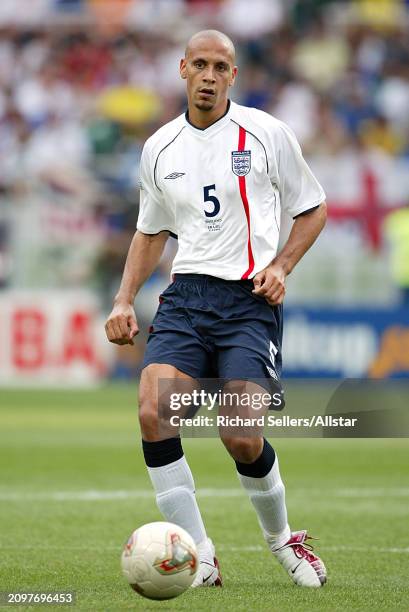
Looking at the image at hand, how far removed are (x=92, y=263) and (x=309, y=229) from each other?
40.3ft

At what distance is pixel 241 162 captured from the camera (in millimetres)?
6043

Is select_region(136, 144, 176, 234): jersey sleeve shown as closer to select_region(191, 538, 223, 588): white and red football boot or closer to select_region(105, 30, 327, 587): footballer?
select_region(105, 30, 327, 587): footballer

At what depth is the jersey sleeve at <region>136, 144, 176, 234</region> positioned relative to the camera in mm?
6281

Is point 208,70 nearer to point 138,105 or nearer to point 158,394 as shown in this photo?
point 158,394

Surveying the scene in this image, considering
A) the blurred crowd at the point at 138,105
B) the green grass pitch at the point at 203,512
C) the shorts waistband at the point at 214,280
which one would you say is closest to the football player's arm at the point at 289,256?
the shorts waistband at the point at 214,280

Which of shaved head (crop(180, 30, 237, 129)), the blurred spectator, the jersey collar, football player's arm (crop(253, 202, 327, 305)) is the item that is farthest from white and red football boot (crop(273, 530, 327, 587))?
the blurred spectator

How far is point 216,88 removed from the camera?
604cm

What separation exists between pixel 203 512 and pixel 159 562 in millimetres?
3482

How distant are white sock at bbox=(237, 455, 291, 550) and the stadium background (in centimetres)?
61

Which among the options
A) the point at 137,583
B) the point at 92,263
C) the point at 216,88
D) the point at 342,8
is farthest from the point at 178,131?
the point at 342,8

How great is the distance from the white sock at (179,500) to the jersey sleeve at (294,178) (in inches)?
51.0

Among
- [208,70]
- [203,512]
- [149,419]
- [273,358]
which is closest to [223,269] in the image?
[273,358]

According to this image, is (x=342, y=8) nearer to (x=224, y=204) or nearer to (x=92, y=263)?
(x=92, y=263)

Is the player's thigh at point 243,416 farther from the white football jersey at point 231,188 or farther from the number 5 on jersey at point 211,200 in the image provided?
the number 5 on jersey at point 211,200
